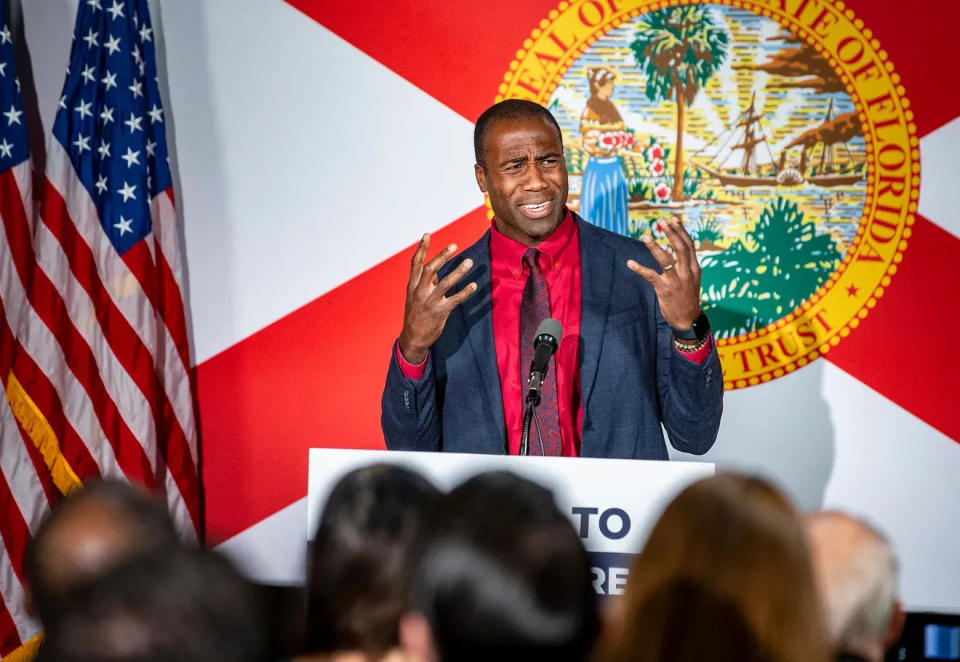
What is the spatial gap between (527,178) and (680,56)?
123cm

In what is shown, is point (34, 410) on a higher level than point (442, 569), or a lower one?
lower

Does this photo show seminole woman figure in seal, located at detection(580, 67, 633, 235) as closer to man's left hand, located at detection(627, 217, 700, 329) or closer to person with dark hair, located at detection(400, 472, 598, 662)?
man's left hand, located at detection(627, 217, 700, 329)

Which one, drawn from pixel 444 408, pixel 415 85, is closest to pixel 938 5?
pixel 415 85

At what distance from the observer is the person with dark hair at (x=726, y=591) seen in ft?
3.89

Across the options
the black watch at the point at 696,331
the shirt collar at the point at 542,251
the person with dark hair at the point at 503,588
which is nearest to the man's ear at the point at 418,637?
the person with dark hair at the point at 503,588

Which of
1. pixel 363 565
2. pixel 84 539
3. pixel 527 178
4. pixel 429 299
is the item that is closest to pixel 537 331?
pixel 429 299

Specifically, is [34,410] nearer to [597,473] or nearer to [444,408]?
[444,408]

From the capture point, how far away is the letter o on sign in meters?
2.36

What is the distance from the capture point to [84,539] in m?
1.50

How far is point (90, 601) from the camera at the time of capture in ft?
3.59

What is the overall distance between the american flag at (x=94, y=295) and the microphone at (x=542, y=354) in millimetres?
2135

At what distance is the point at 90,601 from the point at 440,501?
0.46 metres

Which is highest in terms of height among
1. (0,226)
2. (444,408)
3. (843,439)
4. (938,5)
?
(938,5)

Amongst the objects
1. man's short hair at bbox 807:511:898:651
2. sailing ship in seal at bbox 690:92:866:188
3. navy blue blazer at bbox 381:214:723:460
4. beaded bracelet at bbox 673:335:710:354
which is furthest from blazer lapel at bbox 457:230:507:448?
man's short hair at bbox 807:511:898:651
